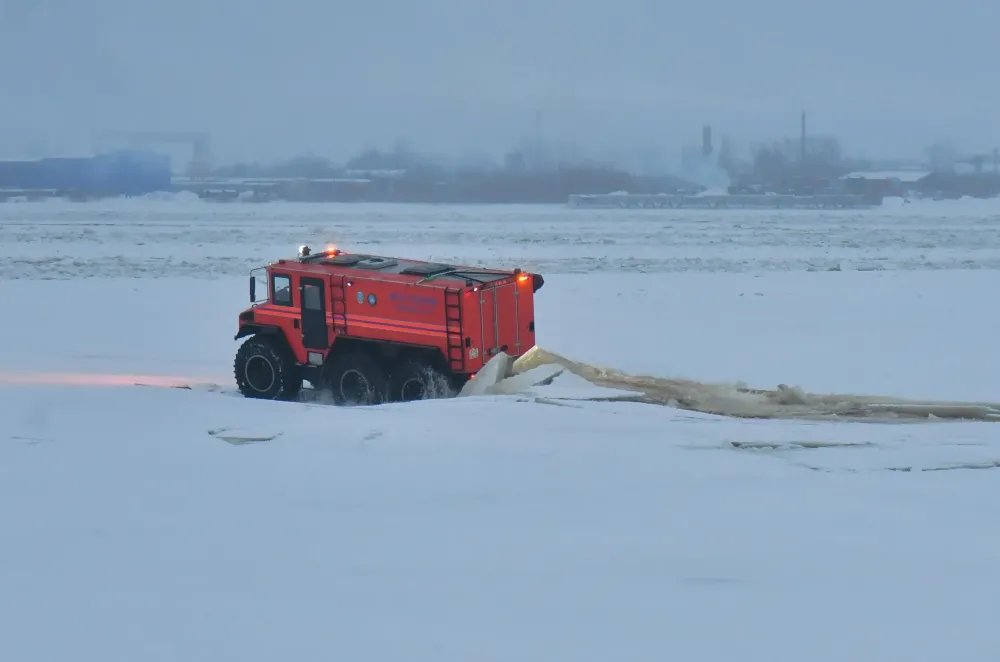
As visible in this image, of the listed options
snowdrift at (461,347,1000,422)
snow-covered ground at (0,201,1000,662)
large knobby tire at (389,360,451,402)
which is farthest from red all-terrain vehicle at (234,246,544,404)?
snow-covered ground at (0,201,1000,662)

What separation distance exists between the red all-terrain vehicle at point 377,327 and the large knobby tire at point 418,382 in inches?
0.5

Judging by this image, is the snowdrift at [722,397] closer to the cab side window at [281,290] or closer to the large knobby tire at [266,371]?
the large knobby tire at [266,371]

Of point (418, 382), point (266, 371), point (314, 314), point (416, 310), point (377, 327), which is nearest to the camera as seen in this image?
point (418, 382)

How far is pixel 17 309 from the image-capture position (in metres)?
24.3

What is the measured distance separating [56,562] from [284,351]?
8.98m

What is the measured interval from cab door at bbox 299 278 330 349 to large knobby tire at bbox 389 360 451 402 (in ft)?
4.57

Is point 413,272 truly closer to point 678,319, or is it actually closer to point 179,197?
point 678,319

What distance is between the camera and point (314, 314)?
1450 cm

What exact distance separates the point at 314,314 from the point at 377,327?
1087 millimetres

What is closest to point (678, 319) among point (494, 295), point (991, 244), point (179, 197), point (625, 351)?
point (625, 351)

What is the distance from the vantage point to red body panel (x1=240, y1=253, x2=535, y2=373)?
44.1ft

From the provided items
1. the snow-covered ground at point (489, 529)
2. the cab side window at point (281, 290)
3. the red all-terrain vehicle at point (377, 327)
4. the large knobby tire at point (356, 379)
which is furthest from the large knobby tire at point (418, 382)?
the cab side window at point (281, 290)

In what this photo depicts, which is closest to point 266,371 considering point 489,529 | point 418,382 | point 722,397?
point 418,382

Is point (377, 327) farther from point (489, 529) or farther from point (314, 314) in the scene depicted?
point (489, 529)
